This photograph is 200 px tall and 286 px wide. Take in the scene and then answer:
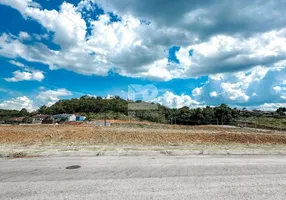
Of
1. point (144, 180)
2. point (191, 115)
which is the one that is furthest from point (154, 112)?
point (144, 180)

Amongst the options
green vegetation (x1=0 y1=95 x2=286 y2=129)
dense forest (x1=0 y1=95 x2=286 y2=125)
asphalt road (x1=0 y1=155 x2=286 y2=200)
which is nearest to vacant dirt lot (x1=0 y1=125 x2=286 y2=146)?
asphalt road (x1=0 y1=155 x2=286 y2=200)

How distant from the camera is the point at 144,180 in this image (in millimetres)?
5492

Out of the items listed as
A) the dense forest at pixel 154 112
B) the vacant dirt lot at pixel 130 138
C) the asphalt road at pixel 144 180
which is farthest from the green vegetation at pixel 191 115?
the asphalt road at pixel 144 180

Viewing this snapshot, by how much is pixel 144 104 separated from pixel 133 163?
56.4 m

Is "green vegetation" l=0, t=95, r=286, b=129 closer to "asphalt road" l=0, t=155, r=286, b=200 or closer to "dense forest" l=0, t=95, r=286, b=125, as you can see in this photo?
"dense forest" l=0, t=95, r=286, b=125

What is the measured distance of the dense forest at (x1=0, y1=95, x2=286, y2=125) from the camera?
65225 millimetres

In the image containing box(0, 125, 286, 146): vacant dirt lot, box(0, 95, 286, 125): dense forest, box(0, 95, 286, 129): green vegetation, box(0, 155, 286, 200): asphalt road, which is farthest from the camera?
box(0, 95, 286, 125): dense forest

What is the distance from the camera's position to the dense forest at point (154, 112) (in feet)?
214

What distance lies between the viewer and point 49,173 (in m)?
6.26

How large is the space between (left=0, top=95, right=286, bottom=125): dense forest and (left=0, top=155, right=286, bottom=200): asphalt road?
145ft

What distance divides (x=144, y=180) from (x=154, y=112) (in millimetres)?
69451

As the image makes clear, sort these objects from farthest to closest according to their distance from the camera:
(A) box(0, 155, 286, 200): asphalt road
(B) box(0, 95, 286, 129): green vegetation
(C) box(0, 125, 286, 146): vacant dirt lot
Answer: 1. (B) box(0, 95, 286, 129): green vegetation
2. (C) box(0, 125, 286, 146): vacant dirt lot
3. (A) box(0, 155, 286, 200): asphalt road

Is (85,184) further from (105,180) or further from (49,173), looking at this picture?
(49,173)

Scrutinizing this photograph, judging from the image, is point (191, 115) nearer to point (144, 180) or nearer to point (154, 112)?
point (154, 112)
